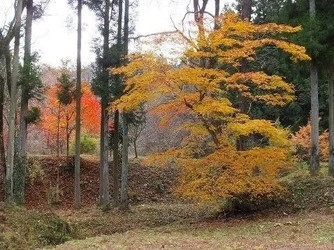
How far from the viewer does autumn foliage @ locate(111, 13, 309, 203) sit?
12.5 meters

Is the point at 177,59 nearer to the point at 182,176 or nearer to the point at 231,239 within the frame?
the point at 182,176

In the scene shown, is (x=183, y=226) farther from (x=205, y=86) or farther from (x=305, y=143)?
(x=305, y=143)

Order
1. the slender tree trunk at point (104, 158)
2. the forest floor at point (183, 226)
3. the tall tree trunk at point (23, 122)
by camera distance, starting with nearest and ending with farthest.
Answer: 1. the forest floor at point (183, 226)
2. the tall tree trunk at point (23, 122)
3. the slender tree trunk at point (104, 158)

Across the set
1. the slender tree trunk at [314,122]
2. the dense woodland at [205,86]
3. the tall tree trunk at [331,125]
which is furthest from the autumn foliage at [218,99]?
the tall tree trunk at [331,125]

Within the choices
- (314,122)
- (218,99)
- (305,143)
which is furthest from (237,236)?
(305,143)

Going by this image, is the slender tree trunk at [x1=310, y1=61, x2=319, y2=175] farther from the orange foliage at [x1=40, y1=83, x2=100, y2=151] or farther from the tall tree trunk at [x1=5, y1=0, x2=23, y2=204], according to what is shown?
the orange foliage at [x1=40, y1=83, x2=100, y2=151]

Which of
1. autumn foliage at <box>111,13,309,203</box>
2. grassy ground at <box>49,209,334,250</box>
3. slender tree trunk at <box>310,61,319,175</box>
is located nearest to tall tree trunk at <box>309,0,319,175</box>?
slender tree trunk at <box>310,61,319,175</box>

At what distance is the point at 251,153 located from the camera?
41.8 feet

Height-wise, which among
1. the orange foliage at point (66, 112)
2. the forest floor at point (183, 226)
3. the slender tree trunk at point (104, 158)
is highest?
the orange foliage at point (66, 112)

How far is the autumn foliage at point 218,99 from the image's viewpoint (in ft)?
41.1

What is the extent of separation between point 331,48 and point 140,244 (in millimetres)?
10468

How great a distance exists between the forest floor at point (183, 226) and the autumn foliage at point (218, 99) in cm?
104

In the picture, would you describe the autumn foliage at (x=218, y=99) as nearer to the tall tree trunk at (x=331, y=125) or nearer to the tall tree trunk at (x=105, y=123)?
the tall tree trunk at (x=331, y=125)

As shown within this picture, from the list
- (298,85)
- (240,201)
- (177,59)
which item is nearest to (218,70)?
(177,59)
